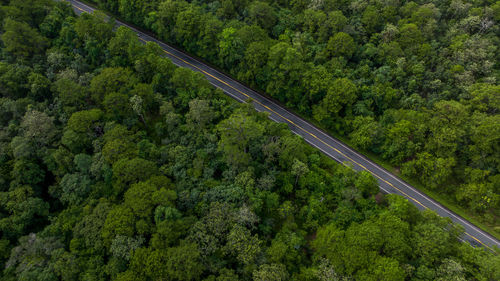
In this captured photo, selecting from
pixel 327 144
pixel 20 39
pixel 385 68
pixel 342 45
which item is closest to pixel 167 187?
pixel 327 144

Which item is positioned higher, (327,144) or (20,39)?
(20,39)

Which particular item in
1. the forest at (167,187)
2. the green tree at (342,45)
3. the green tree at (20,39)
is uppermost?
the green tree at (342,45)

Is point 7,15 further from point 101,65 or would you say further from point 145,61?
point 145,61

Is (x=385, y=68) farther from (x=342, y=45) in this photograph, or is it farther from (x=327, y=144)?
(x=327, y=144)

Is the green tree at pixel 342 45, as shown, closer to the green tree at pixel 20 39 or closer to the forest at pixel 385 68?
the forest at pixel 385 68

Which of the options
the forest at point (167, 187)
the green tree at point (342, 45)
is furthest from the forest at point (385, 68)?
the forest at point (167, 187)

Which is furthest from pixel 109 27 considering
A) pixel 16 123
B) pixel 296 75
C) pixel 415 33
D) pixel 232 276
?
pixel 415 33
